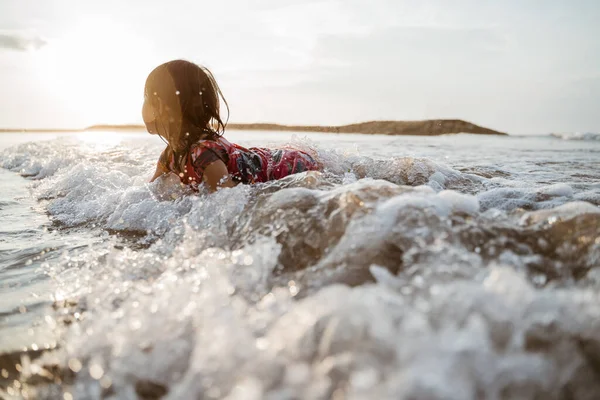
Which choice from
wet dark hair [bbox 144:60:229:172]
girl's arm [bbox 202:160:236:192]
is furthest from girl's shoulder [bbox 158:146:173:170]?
girl's arm [bbox 202:160:236:192]

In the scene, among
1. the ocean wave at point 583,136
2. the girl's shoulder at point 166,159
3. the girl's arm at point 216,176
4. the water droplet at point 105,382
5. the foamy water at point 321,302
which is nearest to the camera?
the foamy water at point 321,302

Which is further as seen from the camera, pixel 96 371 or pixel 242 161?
pixel 242 161

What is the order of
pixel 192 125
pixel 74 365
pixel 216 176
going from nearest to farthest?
pixel 74 365 → pixel 216 176 → pixel 192 125

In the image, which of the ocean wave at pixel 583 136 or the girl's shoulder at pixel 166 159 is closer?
the girl's shoulder at pixel 166 159

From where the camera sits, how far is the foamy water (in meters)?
1.10

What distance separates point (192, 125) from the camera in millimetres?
3311

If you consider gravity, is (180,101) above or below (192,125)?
above

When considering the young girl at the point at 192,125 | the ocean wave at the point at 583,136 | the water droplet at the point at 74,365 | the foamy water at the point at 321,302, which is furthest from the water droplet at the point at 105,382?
the ocean wave at the point at 583,136

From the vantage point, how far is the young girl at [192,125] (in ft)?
10.5

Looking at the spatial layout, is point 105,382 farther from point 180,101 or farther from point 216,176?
point 180,101

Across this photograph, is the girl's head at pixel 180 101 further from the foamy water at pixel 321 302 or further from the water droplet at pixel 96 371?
the water droplet at pixel 96 371

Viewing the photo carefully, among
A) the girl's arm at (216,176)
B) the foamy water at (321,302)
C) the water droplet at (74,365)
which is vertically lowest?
the water droplet at (74,365)

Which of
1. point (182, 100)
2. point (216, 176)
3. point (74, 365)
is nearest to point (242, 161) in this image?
point (216, 176)

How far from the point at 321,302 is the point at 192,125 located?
7.60 ft
